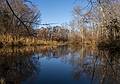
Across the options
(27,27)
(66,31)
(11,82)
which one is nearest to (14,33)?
(27,27)

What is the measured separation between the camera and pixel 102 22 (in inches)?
232

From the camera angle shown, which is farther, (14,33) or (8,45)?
(8,45)

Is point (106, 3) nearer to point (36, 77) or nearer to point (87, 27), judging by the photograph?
point (36, 77)

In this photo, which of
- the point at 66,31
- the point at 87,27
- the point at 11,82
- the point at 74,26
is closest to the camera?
the point at 11,82

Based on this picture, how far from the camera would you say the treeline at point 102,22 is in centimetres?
331

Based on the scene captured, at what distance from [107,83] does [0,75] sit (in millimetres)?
4440

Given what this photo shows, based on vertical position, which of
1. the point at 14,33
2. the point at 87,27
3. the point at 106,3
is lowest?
the point at 14,33

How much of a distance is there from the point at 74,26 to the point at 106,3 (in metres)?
60.1

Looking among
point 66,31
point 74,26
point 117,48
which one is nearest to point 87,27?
point 74,26

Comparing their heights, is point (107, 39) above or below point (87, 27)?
below

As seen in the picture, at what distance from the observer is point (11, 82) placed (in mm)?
8914

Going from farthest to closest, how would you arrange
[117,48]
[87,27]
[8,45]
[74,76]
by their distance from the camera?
[87,27] < [8,45] < [117,48] < [74,76]

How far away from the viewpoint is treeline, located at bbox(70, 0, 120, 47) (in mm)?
3315

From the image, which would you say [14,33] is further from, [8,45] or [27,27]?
[8,45]
